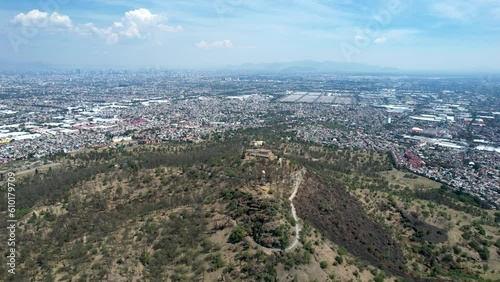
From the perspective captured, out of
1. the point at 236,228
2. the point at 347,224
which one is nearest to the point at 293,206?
the point at 347,224

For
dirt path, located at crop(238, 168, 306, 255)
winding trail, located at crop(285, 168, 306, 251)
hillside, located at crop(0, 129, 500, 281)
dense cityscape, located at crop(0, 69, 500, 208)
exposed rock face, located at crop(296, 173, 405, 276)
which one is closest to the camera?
hillside, located at crop(0, 129, 500, 281)

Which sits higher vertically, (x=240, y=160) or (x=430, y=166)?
(x=240, y=160)

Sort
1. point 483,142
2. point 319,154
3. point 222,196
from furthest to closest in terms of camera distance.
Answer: point 483,142 → point 319,154 → point 222,196

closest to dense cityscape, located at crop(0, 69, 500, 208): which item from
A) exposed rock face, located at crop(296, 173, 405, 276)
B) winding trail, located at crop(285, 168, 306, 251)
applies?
exposed rock face, located at crop(296, 173, 405, 276)

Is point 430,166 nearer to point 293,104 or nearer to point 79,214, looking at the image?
point 79,214

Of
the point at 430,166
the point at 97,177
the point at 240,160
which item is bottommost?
the point at 430,166

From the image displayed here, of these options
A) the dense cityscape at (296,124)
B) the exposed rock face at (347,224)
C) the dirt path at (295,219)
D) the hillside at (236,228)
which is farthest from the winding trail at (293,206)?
the dense cityscape at (296,124)

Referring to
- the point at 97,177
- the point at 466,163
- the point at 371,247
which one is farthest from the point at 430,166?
the point at 97,177

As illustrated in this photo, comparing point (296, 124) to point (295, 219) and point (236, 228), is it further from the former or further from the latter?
point (236, 228)

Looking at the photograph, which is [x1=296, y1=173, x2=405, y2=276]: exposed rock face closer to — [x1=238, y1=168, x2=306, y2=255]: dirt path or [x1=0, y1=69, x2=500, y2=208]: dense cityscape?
[x1=238, y1=168, x2=306, y2=255]: dirt path

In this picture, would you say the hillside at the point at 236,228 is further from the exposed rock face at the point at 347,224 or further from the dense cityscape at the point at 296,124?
the dense cityscape at the point at 296,124
